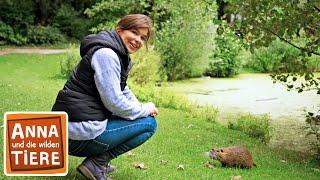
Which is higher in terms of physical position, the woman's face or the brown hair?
the brown hair

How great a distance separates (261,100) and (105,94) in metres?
11.4

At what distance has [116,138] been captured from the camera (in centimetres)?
419

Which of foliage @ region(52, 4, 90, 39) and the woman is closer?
the woman

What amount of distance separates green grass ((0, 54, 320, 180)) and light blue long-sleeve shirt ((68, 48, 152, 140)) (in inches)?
26.8

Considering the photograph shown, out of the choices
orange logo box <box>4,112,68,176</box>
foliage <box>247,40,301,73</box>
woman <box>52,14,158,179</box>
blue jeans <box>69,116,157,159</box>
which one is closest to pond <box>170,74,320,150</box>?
foliage <box>247,40,301,73</box>

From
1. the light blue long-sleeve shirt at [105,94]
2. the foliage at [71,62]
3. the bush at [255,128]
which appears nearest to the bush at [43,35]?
the foliage at [71,62]

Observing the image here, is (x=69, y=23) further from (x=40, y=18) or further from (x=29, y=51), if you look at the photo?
(x=29, y=51)

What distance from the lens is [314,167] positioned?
23.6 feet

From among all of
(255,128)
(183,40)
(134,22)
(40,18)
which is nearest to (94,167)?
(134,22)

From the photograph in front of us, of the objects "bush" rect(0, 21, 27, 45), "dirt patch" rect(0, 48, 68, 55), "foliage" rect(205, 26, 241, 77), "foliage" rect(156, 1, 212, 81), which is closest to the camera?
"foliage" rect(156, 1, 212, 81)

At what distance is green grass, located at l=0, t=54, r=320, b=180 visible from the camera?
527cm

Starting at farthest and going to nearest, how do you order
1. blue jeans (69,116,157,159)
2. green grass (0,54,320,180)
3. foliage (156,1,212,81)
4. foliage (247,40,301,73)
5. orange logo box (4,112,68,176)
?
foliage (247,40,301,73) → foliage (156,1,212,81) → green grass (0,54,320,180) → blue jeans (69,116,157,159) → orange logo box (4,112,68,176)

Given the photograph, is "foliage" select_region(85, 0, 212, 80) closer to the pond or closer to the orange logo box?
the pond

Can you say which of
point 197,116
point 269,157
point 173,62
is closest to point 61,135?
point 269,157
